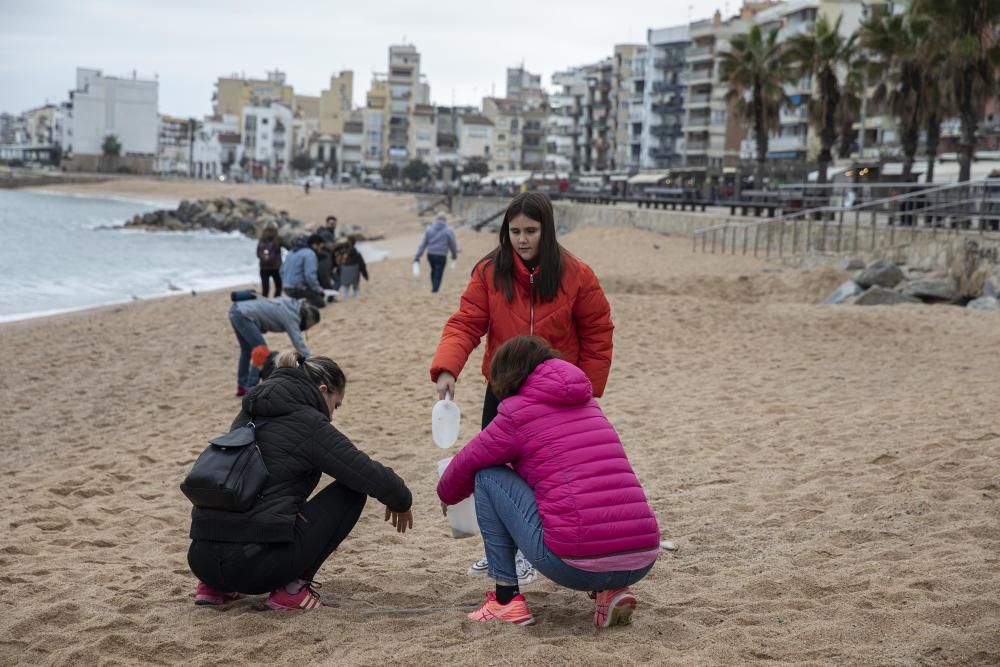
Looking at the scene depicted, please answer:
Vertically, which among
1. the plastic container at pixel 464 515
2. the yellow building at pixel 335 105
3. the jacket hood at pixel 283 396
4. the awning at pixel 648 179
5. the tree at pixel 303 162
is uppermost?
the yellow building at pixel 335 105

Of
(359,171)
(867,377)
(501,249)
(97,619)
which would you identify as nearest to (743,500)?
(501,249)

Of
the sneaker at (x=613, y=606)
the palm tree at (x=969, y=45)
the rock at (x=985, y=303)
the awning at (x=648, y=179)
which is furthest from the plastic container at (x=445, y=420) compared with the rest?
the awning at (x=648, y=179)

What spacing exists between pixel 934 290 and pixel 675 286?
4.31 meters

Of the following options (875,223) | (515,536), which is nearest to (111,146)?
(875,223)

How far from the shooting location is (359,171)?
13350 cm

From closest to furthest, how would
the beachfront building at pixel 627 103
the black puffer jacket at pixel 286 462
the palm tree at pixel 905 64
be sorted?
1. the black puffer jacket at pixel 286 462
2. the palm tree at pixel 905 64
3. the beachfront building at pixel 627 103

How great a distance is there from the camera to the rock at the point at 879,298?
15.3 m

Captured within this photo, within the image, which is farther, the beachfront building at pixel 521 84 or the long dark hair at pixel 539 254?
the beachfront building at pixel 521 84

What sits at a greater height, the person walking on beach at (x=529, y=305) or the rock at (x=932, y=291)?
the person walking on beach at (x=529, y=305)

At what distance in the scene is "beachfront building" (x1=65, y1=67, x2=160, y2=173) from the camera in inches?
5605

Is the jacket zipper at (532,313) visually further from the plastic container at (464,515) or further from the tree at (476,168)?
the tree at (476,168)

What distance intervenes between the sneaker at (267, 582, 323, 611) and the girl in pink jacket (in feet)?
2.44

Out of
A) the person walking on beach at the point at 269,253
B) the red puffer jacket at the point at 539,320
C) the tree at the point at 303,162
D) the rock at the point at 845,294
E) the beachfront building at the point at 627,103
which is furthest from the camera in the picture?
the tree at the point at 303,162

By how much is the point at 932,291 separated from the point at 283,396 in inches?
551
